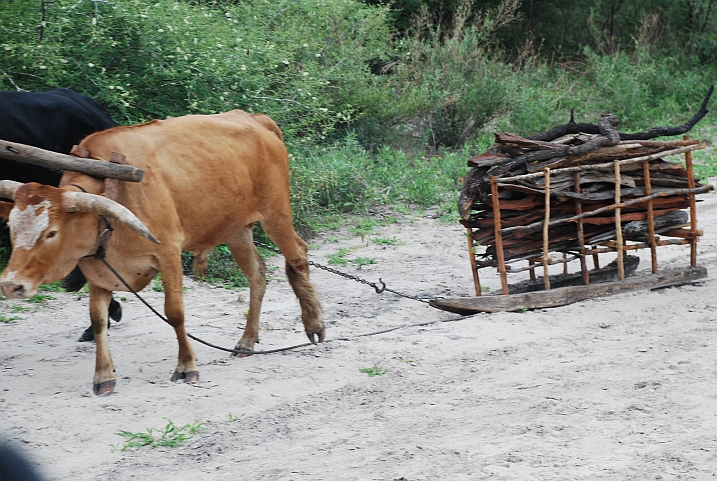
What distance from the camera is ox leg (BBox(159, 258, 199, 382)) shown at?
5.54 metres

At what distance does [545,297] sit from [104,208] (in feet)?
12.5

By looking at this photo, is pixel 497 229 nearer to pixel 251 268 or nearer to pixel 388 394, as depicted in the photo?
pixel 251 268

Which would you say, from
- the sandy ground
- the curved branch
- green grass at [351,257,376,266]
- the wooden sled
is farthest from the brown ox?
the curved branch

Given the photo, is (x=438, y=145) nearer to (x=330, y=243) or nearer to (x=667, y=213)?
(x=330, y=243)

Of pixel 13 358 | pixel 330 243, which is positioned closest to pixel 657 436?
pixel 13 358

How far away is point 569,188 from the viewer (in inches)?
291

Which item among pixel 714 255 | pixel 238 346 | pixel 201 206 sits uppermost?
pixel 201 206

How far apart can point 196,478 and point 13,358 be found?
8.47 feet

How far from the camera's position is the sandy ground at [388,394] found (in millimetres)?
4453

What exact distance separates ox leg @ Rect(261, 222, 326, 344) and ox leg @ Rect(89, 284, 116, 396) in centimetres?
142

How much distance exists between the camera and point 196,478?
14.3 feet

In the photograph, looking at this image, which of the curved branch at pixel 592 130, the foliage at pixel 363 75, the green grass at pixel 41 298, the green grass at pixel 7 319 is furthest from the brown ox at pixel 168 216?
the curved branch at pixel 592 130

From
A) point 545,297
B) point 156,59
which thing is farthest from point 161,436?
point 156,59

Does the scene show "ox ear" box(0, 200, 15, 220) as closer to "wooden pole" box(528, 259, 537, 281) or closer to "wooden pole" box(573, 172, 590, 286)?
"wooden pole" box(528, 259, 537, 281)
